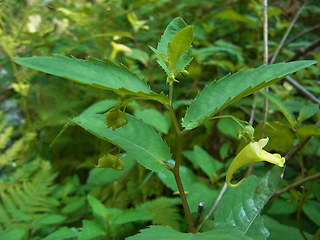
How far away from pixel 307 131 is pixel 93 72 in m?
0.57

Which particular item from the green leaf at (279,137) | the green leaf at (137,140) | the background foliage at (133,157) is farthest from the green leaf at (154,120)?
the green leaf at (137,140)

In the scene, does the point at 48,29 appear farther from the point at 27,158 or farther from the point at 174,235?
the point at 174,235

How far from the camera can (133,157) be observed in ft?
1.76

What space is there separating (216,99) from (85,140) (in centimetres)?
110

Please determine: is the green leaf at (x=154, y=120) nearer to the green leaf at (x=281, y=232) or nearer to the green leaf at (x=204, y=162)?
the green leaf at (x=204, y=162)

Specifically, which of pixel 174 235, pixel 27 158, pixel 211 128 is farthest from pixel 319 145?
pixel 27 158

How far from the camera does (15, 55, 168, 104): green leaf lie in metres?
0.40

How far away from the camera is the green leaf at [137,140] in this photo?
516 millimetres

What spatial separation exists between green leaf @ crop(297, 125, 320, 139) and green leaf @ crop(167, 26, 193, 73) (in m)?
0.41

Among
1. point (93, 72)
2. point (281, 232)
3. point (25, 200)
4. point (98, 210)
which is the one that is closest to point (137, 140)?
point (93, 72)

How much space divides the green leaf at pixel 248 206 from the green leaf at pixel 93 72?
311 mm

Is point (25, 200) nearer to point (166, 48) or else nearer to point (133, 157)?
point (133, 157)

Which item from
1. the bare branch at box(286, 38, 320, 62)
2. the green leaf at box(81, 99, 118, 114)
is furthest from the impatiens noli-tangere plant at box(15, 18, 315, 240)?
the bare branch at box(286, 38, 320, 62)

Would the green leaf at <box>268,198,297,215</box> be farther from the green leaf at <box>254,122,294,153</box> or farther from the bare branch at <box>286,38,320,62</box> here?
the bare branch at <box>286,38,320,62</box>
